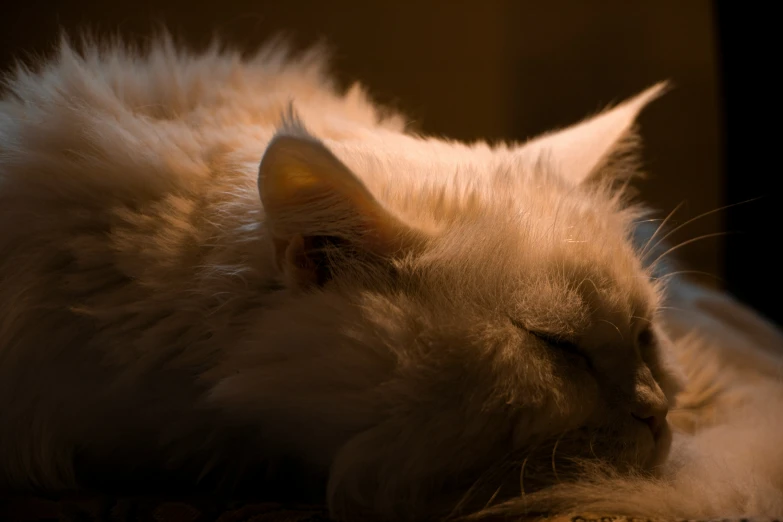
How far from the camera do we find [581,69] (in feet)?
6.94

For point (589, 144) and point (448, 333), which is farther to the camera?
point (589, 144)

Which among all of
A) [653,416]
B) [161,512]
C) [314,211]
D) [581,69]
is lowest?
[161,512]

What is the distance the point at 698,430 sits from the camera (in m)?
1.03

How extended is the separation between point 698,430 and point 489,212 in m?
0.48

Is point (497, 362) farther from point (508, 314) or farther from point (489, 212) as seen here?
point (489, 212)

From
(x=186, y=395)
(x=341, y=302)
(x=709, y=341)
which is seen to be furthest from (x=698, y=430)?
(x=186, y=395)

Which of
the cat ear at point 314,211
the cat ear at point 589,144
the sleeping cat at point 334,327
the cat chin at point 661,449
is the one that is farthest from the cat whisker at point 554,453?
the cat ear at point 589,144

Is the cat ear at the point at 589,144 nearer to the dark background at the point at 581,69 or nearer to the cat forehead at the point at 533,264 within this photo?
the cat forehead at the point at 533,264

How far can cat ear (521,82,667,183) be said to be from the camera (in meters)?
1.10

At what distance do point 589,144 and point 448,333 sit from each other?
0.54 metres

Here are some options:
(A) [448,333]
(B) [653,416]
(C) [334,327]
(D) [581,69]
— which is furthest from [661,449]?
(D) [581,69]

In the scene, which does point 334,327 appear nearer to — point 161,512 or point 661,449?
point 161,512

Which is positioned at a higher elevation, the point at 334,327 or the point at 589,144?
the point at 589,144

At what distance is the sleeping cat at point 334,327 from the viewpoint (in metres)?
0.75
